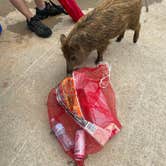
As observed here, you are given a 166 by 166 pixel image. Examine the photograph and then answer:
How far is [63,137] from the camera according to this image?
298 centimetres

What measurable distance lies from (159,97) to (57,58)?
4.22 feet

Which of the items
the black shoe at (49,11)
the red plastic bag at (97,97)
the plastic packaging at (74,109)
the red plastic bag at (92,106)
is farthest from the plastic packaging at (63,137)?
the black shoe at (49,11)

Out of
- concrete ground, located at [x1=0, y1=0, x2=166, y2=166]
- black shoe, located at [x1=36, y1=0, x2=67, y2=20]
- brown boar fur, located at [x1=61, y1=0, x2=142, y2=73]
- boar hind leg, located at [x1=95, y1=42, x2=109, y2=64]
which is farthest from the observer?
black shoe, located at [x1=36, y1=0, x2=67, y2=20]

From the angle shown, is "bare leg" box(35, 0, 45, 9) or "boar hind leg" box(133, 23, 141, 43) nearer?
"boar hind leg" box(133, 23, 141, 43)

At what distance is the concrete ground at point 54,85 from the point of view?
291cm

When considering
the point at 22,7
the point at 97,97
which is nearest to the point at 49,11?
the point at 22,7

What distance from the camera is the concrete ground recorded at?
291cm

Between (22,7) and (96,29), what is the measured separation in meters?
1.29

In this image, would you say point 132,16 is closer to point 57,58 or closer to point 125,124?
point 57,58

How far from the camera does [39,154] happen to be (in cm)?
292

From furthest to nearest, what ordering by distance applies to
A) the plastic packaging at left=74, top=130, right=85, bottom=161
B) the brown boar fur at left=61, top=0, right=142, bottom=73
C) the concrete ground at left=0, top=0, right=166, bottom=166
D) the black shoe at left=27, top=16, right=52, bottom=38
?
the black shoe at left=27, top=16, right=52, bottom=38
the brown boar fur at left=61, top=0, right=142, bottom=73
the concrete ground at left=0, top=0, right=166, bottom=166
the plastic packaging at left=74, top=130, right=85, bottom=161

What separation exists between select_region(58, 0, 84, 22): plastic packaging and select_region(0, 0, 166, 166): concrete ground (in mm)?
163

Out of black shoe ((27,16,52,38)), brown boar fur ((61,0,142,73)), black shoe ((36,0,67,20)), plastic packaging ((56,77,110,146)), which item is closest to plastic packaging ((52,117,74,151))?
plastic packaging ((56,77,110,146))

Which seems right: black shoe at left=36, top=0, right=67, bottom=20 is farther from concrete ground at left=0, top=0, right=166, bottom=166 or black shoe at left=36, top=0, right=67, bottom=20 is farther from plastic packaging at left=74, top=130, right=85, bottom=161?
plastic packaging at left=74, top=130, right=85, bottom=161
